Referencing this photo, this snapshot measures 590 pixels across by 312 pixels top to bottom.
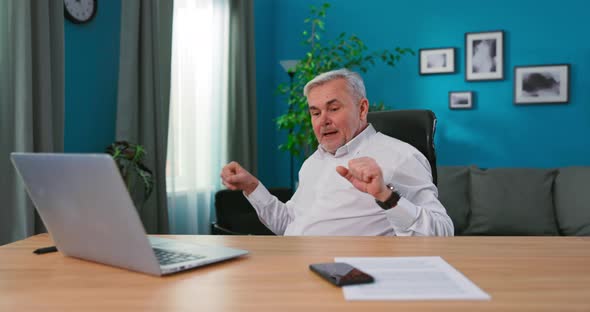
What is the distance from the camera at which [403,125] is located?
6.73ft

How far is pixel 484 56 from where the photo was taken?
448 cm

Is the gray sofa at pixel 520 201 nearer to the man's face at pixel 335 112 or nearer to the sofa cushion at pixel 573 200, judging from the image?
the sofa cushion at pixel 573 200

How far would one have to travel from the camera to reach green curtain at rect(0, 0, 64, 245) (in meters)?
2.44

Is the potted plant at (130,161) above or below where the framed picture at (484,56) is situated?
below

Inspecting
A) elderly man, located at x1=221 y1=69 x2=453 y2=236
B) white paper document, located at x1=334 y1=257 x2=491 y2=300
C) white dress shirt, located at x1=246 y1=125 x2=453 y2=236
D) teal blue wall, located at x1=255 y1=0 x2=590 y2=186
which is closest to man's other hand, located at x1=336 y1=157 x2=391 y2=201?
elderly man, located at x1=221 y1=69 x2=453 y2=236

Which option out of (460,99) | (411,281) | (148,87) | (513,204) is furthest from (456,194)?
(411,281)

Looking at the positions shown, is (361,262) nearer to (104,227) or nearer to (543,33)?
(104,227)

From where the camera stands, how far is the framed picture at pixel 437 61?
4.56 m

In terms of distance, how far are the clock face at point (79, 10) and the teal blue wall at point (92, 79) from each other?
0.05 meters

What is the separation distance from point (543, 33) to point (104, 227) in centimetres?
428

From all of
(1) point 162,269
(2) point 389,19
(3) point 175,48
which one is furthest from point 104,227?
(2) point 389,19

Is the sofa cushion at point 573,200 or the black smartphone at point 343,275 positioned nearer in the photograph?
the black smartphone at point 343,275

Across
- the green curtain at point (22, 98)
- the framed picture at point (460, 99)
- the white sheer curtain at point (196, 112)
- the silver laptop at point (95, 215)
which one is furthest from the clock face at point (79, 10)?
the framed picture at point (460, 99)

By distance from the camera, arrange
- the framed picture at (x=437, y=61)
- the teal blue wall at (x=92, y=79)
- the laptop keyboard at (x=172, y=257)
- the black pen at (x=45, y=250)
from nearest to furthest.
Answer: the laptop keyboard at (x=172, y=257) < the black pen at (x=45, y=250) < the teal blue wall at (x=92, y=79) < the framed picture at (x=437, y=61)
